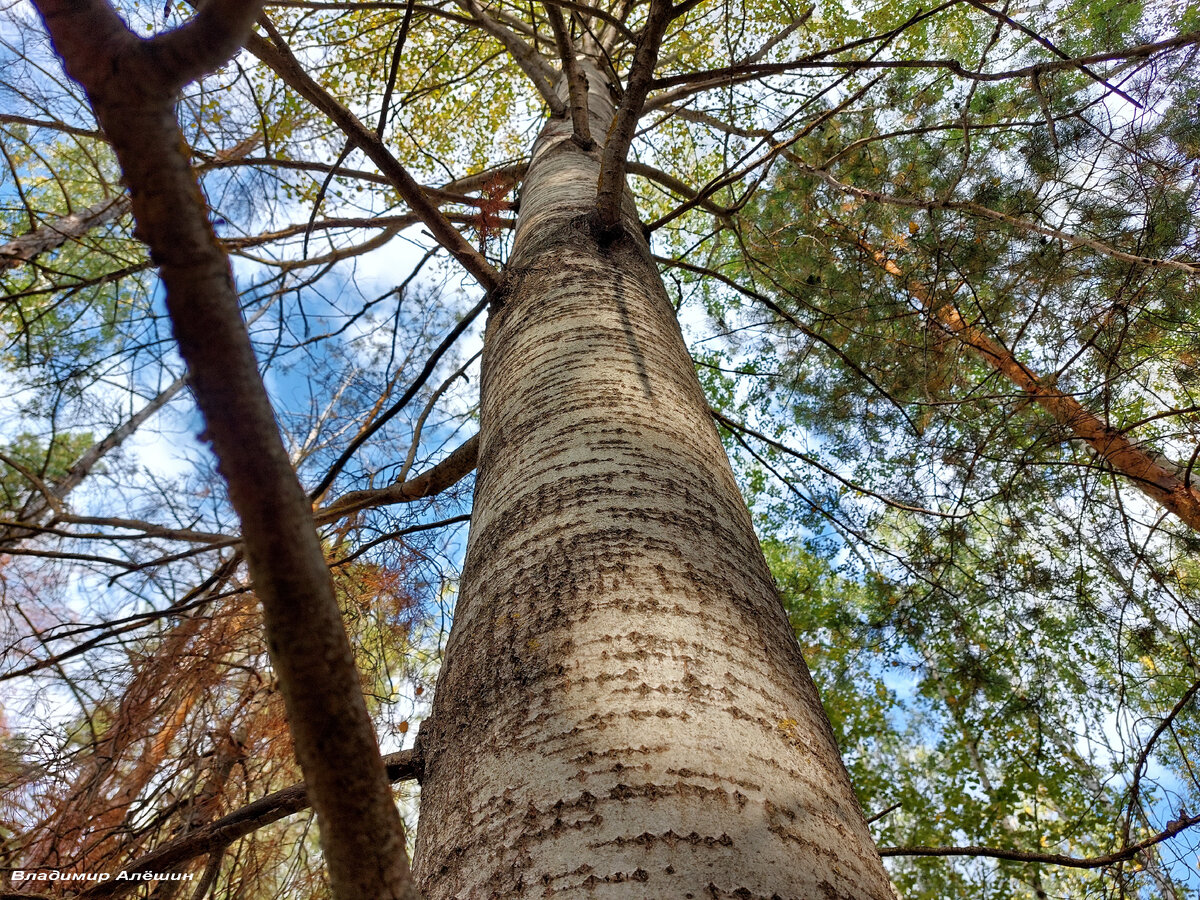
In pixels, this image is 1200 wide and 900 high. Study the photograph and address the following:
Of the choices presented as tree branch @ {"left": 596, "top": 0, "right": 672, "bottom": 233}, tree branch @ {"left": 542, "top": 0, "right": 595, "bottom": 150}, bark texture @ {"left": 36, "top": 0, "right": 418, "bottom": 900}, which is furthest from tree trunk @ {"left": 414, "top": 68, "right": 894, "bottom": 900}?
tree branch @ {"left": 542, "top": 0, "right": 595, "bottom": 150}

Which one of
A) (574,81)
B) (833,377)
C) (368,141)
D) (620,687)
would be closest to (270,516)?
(620,687)

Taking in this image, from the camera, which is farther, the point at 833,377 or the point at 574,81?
the point at 833,377

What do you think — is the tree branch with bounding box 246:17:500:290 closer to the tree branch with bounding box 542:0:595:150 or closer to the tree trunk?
the tree trunk

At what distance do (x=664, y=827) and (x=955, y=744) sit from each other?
937cm

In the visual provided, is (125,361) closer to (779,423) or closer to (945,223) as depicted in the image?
(945,223)

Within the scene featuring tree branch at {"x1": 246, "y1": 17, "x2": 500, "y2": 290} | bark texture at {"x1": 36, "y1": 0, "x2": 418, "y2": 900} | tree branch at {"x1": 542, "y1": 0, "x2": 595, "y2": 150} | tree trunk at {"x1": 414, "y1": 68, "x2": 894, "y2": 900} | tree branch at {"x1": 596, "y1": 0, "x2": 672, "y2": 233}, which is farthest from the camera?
tree branch at {"x1": 542, "y1": 0, "x2": 595, "y2": 150}

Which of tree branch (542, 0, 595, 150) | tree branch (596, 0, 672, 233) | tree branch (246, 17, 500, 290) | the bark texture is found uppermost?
tree branch (542, 0, 595, 150)

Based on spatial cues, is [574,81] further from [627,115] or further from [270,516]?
[270,516]

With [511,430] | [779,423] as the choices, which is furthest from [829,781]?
[779,423]

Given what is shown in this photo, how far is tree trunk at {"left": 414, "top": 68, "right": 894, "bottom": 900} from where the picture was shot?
0.54 meters

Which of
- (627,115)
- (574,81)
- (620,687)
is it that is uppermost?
(574,81)

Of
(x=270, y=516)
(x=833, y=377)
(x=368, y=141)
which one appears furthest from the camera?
(x=833, y=377)

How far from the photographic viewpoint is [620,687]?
0.65 m

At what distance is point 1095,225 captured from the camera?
2.91m
